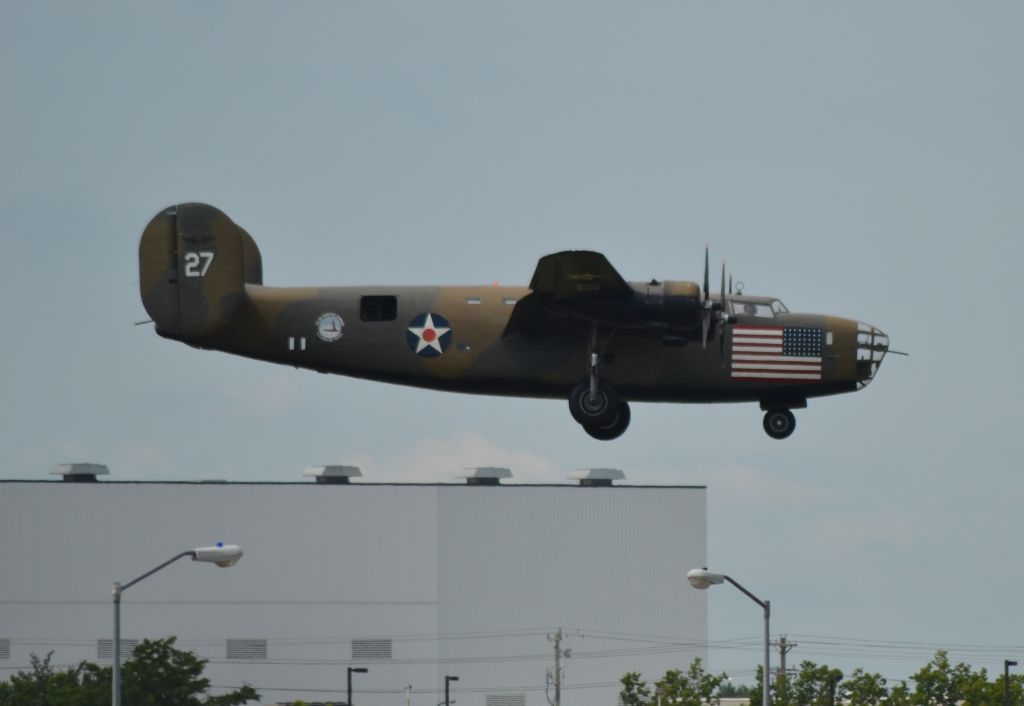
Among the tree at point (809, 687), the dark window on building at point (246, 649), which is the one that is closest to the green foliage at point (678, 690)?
the tree at point (809, 687)

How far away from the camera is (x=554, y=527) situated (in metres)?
134

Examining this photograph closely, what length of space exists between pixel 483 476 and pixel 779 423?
88.1 metres

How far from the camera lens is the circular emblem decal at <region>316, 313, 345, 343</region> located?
4653cm

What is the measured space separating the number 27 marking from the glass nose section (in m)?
17.4

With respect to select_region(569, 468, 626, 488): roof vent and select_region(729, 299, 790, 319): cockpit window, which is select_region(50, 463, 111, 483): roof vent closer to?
select_region(569, 468, 626, 488): roof vent

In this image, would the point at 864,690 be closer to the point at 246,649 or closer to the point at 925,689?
the point at 925,689

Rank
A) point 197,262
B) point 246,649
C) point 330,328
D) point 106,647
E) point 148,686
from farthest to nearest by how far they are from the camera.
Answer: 1. point 246,649
2. point 106,647
3. point 148,686
4. point 197,262
5. point 330,328

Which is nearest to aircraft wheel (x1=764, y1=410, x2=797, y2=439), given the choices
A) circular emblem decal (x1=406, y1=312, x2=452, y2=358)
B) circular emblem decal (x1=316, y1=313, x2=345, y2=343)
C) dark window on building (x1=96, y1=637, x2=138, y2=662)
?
circular emblem decal (x1=406, y1=312, x2=452, y2=358)

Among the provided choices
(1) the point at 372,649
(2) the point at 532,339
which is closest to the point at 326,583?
(1) the point at 372,649

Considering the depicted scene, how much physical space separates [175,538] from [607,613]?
3272 cm

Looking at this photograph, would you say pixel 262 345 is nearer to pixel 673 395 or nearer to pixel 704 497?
pixel 673 395

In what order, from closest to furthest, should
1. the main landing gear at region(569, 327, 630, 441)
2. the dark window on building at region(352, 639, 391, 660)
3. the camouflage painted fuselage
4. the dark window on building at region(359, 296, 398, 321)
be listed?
the camouflage painted fuselage → the main landing gear at region(569, 327, 630, 441) → the dark window on building at region(359, 296, 398, 321) → the dark window on building at region(352, 639, 391, 660)

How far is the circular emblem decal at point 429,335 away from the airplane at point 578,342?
26 millimetres

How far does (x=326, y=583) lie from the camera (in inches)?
5182
